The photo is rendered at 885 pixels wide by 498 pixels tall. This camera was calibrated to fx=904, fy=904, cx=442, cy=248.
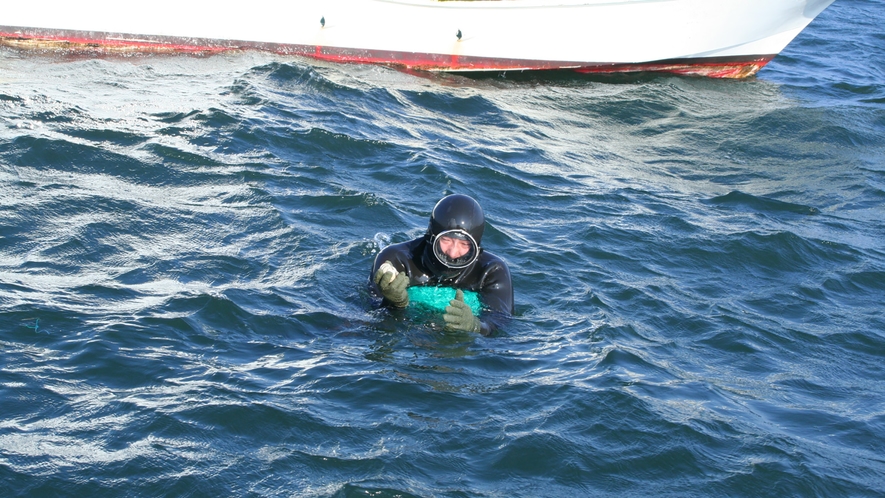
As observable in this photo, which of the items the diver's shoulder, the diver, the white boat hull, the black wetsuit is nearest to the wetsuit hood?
the diver

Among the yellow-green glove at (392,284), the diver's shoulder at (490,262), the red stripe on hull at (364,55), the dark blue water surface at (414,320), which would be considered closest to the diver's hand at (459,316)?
the dark blue water surface at (414,320)

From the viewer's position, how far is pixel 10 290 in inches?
232

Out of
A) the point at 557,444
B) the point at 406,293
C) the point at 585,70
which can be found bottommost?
the point at 557,444

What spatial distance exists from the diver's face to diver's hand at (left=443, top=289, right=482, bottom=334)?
47 centimetres

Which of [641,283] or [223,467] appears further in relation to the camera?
[641,283]

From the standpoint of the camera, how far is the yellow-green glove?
5.77m

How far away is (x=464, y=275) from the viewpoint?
6453 millimetres

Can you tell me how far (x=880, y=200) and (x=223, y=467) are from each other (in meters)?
8.22

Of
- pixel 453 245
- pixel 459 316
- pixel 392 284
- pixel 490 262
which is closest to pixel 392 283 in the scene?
pixel 392 284

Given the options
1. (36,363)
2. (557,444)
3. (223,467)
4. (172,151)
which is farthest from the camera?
(172,151)

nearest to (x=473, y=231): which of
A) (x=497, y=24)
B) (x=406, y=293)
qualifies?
(x=406, y=293)

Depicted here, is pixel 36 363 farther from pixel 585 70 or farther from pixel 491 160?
pixel 585 70

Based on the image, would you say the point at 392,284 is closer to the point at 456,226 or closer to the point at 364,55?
the point at 456,226

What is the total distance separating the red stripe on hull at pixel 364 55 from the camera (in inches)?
498
